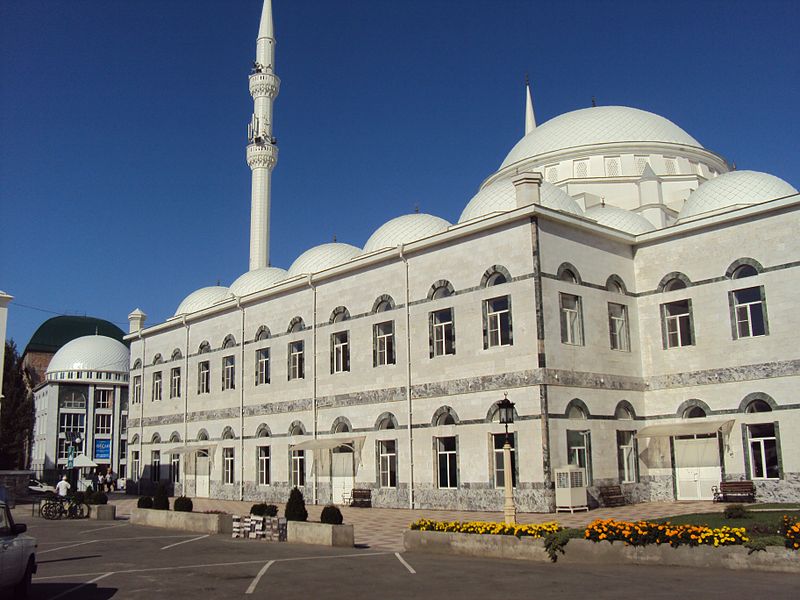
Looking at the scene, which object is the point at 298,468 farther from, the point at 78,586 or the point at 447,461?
the point at 78,586

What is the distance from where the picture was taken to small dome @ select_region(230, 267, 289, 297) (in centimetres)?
4062

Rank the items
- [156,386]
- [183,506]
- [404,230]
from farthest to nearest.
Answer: [156,386] → [404,230] → [183,506]

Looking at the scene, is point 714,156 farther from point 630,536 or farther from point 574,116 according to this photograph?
point 630,536

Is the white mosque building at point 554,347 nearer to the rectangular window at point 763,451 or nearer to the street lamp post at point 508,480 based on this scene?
the rectangular window at point 763,451

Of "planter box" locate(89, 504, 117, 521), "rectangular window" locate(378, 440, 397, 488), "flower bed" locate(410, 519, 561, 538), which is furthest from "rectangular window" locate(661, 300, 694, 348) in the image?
"planter box" locate(89, 504, 117, 521)

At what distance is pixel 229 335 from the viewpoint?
38969 mm

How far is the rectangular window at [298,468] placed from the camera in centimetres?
3344

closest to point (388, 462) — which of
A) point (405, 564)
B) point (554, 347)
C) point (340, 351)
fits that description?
point (340, 351)

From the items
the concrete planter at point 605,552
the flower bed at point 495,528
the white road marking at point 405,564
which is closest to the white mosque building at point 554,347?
the flower bed at point 495,528

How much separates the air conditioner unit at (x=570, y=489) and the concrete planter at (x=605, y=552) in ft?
28.3

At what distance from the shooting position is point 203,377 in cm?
4066

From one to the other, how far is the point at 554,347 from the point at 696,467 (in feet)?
21.7

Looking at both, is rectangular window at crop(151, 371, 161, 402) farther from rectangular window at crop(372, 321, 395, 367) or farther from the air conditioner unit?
the air conditioner unit

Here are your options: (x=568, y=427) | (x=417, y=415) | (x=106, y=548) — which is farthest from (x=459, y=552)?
(x=417, y=415)
